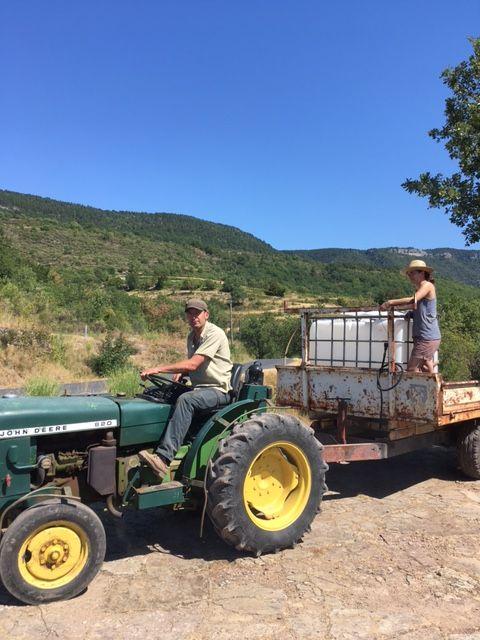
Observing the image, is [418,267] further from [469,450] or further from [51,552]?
[51,552]

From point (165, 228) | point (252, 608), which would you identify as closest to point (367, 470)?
point (252, 608)

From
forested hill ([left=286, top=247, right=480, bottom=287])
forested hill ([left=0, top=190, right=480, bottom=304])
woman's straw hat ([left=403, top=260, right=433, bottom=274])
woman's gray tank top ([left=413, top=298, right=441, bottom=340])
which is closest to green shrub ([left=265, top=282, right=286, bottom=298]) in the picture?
forested hill ([left=0, top=190, right=480, bottom=304])

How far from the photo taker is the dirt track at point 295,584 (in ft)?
10.5

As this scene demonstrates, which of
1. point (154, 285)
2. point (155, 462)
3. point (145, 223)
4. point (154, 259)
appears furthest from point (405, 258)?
point (155, 462)

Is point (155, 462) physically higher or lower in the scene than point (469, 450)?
higher

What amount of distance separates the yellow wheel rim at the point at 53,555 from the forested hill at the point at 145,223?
7640cm

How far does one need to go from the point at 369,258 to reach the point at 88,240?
79071 millimetres

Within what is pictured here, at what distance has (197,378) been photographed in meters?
4.68

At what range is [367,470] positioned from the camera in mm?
6652

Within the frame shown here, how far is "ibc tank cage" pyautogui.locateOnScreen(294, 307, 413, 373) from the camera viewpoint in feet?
18.9

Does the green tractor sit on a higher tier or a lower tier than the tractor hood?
lower

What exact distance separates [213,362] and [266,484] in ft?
3.55

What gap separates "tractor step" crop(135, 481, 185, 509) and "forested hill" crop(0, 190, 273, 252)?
249ft

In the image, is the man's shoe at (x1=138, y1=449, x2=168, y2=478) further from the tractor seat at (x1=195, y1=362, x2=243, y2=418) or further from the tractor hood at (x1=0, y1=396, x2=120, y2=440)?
the tractor seat at (x1=195, y1=362, x2=243, y2=418)
